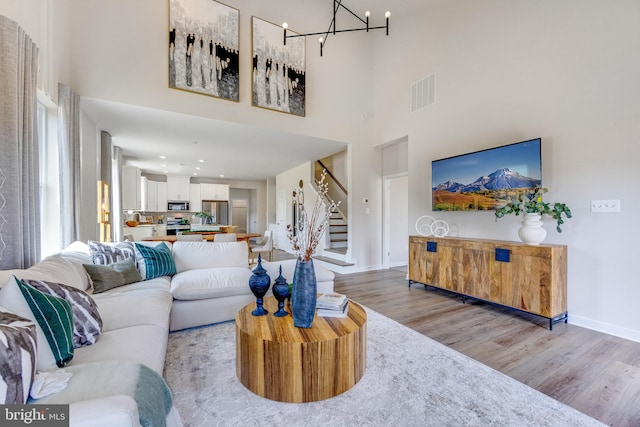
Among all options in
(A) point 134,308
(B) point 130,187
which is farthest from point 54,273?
(B) point 130,187

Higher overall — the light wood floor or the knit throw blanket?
Result: the knit throw blanket

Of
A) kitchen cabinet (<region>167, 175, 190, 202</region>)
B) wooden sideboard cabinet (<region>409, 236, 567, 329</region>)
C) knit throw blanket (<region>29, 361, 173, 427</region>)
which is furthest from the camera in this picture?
kitchen cabinet (<region>167, 175, 190, 202</region>)

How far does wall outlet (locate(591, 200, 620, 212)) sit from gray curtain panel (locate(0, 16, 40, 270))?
513 cm

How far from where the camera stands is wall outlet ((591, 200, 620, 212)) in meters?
2.58

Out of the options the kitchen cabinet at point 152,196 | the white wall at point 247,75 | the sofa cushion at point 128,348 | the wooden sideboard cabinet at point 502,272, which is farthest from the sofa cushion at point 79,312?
the kitchen cabinet at point 152,196

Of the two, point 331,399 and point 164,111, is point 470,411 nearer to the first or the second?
point 331,399

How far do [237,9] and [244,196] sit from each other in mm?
7873

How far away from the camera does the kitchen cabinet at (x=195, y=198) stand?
918 cm

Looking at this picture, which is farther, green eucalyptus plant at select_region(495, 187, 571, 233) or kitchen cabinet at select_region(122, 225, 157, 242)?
kitchen cabinet at select_region(122, 225, 157, 242)

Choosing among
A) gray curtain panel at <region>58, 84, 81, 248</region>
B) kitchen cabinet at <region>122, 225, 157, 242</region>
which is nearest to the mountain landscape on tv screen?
gray curtain panel at <region>58, 84, 81, 248</region>

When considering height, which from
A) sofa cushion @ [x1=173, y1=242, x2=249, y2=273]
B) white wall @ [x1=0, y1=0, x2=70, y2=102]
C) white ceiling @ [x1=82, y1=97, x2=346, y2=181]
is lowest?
sofa cushion @ [x1=173, y1=242, x2=249, y2=273]

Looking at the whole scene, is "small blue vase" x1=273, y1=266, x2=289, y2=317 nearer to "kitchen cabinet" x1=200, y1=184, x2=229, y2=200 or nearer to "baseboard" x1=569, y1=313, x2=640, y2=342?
"baseboard" x1=569, y1=313, x2=640, y2=342

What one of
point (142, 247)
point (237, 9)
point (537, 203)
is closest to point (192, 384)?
point (142, 247)

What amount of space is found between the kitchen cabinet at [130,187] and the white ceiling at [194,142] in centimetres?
44
